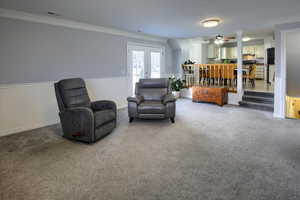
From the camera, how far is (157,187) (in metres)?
2.18

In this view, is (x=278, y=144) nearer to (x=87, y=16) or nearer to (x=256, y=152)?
(x=256, y=152)

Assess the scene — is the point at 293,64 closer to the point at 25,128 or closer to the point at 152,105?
the point at 152,105

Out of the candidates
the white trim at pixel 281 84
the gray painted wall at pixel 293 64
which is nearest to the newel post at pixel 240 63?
the gray painted wall at pixel 293 64

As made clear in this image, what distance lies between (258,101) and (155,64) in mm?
3718

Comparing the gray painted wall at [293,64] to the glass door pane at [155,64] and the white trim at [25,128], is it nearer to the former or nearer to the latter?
the glass door pane at [155,64]

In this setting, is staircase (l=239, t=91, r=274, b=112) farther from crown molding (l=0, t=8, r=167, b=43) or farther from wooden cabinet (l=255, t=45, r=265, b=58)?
wooden cabinet (l=255, t=45, r=265, b=58)

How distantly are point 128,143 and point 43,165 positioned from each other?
131cm

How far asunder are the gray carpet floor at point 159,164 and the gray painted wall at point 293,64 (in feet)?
6.65

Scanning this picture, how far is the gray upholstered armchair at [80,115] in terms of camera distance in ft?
11.1

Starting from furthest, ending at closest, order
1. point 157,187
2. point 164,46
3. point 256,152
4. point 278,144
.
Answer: point 164,46 < point 278,144 < point 256,152 < point 157,187

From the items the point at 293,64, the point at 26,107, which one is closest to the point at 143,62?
the point at 26,107

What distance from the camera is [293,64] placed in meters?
5.88

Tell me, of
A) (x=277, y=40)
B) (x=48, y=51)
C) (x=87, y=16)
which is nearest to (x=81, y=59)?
(x=48, y=51)

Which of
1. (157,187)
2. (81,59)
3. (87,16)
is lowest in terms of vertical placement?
(157,187)
